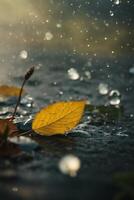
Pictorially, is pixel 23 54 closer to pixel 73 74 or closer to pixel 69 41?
pixel 69 41

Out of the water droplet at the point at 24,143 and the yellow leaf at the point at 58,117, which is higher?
the yellow leaf at the point at 58,117

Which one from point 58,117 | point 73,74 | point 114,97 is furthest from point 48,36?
point 58,117

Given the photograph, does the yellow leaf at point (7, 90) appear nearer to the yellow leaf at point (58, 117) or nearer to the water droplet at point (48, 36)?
the yellow leaf at point (58, 117)

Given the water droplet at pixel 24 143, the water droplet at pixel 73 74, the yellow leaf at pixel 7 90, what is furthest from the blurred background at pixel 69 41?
the water droplet at pixel 24 143

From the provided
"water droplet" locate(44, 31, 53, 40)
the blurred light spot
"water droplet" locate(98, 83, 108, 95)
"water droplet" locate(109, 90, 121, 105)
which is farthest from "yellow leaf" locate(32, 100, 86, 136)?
"water droplet" locate(44, 31, 53, 40)

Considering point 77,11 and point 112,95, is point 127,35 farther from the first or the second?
point 112,95

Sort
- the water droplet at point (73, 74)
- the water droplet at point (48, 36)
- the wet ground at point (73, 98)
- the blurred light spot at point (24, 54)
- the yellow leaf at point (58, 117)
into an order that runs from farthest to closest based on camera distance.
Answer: the water droplet at point (48, 36) → the blurred light spot at point (24, 54) → the water droplet at point (73, 74) → the yellow leaf at point (58, 117) → the wet ground at point (73, 98)

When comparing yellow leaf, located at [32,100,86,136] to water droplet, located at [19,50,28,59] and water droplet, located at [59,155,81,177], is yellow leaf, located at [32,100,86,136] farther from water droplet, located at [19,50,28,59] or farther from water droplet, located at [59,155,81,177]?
water droplet, located at [19,50,28,59]
